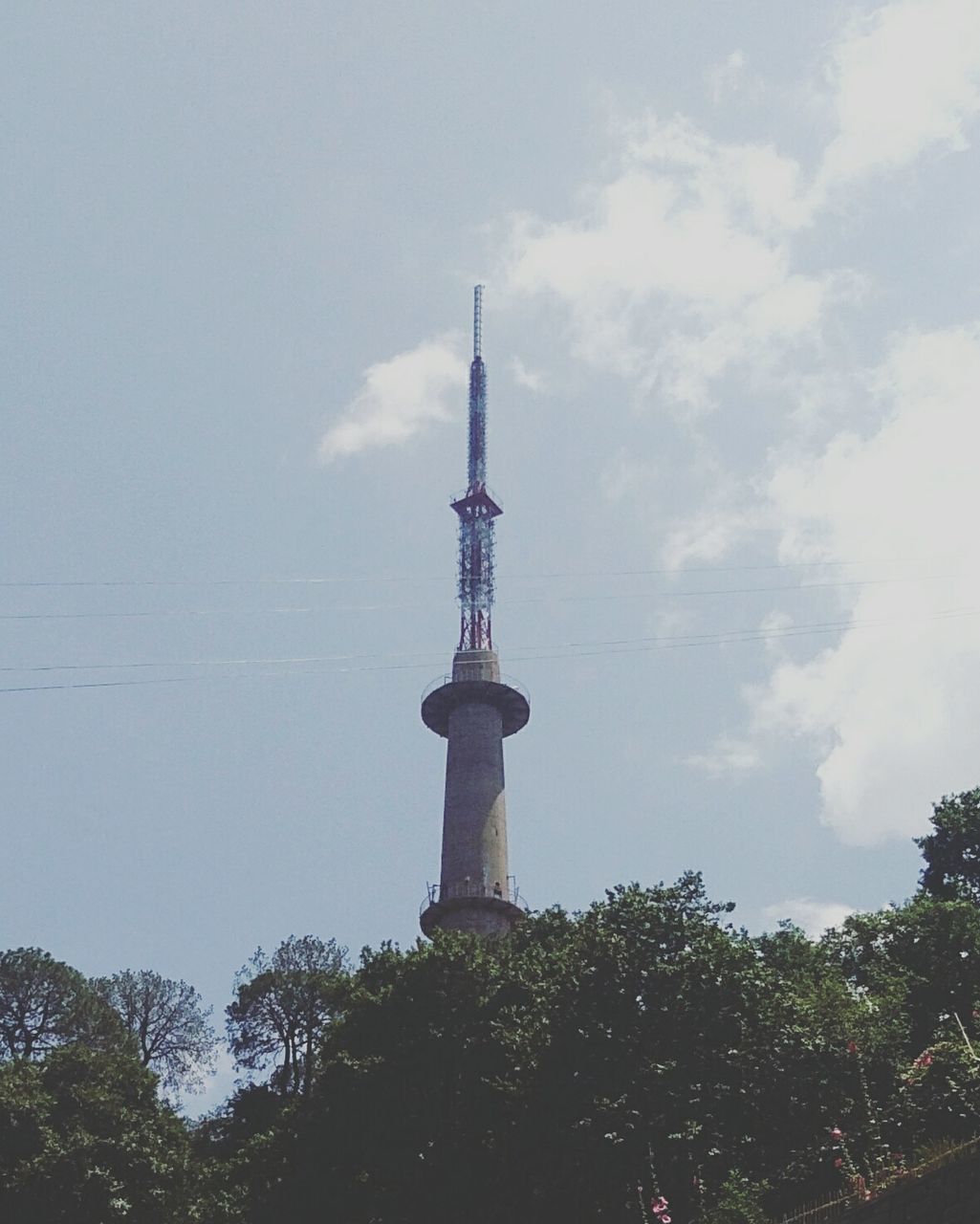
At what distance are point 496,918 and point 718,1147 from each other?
25310 mm

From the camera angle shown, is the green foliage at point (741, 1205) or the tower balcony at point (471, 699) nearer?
the green foliage at point (741, 1205)

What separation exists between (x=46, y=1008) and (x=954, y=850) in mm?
36786

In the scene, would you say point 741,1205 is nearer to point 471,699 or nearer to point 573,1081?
point 573,1081

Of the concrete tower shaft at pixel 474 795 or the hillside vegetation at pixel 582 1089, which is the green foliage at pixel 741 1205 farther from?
the concrete tower shaft at pixel 474 795

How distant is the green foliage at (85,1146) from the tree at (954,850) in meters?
27.4

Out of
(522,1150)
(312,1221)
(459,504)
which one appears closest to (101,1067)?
(312,1221)

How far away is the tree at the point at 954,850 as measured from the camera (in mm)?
45188

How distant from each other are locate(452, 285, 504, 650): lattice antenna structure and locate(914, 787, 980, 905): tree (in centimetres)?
2065

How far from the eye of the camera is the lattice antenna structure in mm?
58312

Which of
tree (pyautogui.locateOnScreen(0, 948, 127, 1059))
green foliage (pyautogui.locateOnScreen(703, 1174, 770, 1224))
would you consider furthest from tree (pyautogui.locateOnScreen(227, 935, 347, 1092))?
green foliage (pyautogui.locateOnScreen(703, 1174, 770, 1224))

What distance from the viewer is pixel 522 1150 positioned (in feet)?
89.7

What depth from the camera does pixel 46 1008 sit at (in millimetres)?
52406

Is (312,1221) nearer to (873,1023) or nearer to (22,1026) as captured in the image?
(873,1023)

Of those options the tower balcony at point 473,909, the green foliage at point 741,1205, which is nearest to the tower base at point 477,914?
the tower balcony at point 473,909
